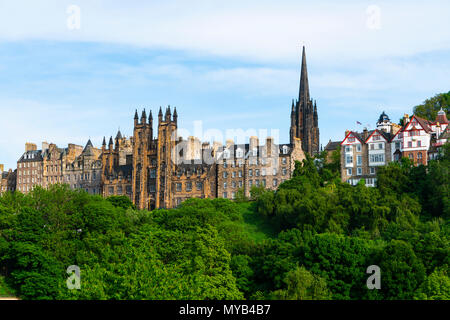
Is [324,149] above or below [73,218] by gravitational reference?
above

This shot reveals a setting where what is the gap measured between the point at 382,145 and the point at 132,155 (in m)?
45.2

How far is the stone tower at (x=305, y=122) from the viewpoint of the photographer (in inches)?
4722

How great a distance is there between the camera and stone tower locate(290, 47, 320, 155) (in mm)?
119938

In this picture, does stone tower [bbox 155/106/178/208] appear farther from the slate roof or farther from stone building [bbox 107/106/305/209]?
the slate roof

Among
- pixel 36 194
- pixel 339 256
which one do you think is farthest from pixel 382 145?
pixel 36 194

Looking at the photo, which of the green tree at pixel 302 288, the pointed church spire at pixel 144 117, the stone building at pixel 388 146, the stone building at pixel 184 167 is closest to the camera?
the green tree at pixel 302 288

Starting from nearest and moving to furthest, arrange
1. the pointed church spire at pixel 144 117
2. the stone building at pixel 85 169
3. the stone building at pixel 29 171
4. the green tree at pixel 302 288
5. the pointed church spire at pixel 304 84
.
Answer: the green tree at pixel 302 288 → the pointed church spire at pixel 144 117 → the pointed church spire at pixel 304 84 → the stone building at pixel 85 169 → the stone building at pixel 29 171

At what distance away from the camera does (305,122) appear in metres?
122

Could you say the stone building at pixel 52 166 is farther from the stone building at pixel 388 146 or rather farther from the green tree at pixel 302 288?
the green tree at pixel 302 288

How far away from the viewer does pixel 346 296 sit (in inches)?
2486

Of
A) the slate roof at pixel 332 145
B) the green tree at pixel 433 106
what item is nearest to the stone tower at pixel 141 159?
the slate roof at pixel 332 145

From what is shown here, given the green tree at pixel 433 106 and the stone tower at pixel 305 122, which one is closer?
the green tree at pixel 433 106

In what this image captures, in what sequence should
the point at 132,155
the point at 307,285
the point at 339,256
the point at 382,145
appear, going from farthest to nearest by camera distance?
the point at 132,155 < the point at 382,145 < the point at 339,256 < the point at 307,285
